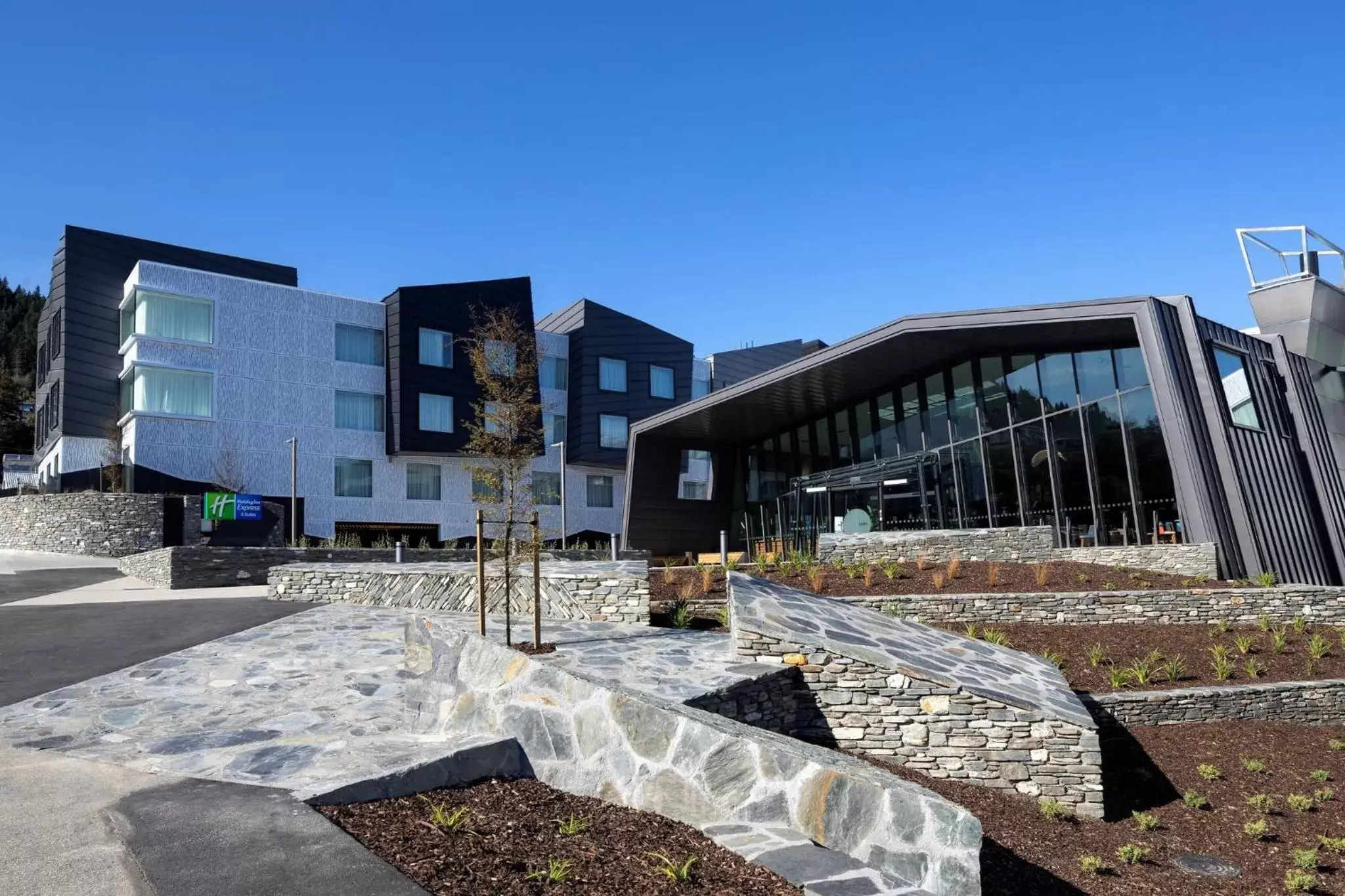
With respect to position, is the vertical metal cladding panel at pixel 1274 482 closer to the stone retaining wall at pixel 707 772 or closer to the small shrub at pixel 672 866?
the stone retaining wall at pixel 707 772

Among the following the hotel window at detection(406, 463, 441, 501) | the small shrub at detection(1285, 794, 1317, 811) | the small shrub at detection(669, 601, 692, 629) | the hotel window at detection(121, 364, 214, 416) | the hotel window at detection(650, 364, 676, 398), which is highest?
the hotel window at detection(650, 364, 676, 398)

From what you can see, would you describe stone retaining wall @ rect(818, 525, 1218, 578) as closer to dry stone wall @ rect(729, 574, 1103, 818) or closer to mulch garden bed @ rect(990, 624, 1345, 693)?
mulch garden bed @ rect(990, 624, 1345, 693)

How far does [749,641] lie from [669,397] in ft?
131

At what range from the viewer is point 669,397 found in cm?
4859

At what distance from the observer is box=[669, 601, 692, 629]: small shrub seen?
12891mm

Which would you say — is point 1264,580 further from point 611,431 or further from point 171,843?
point 611,431

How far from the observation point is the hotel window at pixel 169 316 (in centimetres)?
3469

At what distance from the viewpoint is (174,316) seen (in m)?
35.3

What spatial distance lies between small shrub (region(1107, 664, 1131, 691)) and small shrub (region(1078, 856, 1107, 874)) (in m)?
4.70

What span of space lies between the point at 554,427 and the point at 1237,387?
31.9 metres

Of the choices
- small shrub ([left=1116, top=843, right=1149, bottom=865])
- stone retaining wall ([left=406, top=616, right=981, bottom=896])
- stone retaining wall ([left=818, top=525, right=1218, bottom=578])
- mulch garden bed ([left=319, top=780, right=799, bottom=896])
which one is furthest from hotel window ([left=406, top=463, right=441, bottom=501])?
small shrub ([left=1116, top=843, right=1149, bottom=865])

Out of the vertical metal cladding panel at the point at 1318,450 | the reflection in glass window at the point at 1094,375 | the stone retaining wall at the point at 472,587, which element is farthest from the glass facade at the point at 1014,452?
the stone retaining wall at the point at 472,587

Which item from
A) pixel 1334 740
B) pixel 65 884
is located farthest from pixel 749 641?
pixel 1334 740

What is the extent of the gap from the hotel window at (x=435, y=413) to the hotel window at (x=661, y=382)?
11.3 m
